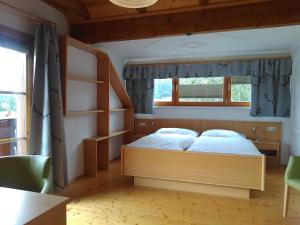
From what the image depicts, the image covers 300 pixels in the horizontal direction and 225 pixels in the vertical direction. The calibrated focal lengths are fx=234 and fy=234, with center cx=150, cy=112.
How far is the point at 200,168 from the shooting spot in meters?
3.00

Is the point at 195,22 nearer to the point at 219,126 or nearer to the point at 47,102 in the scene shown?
the point at 47,102

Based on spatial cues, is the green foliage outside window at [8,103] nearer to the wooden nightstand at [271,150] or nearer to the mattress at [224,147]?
the mattress at [224,147]

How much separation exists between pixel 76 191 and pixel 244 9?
3070 mm

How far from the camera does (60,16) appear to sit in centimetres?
317

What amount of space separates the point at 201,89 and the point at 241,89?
79cm

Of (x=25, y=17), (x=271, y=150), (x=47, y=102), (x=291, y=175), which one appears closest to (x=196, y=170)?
(x=291, y=175)

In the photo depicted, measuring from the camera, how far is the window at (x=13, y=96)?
2.44 meters

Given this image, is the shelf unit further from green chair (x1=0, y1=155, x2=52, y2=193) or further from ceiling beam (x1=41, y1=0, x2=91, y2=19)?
green chair (x1=0, y1=155, x2=52, y2=193)

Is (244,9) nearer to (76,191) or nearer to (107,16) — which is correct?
(107,16)

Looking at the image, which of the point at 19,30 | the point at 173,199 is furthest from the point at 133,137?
the point at 19,30

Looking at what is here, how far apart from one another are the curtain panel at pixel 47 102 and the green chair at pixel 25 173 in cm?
88

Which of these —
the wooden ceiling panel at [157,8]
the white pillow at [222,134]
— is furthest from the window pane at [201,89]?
the wooden ceiling panel at [157,8]

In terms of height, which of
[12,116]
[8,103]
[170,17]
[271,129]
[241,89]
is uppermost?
[170,17]

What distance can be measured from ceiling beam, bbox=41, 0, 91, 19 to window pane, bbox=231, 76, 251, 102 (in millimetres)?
3056
